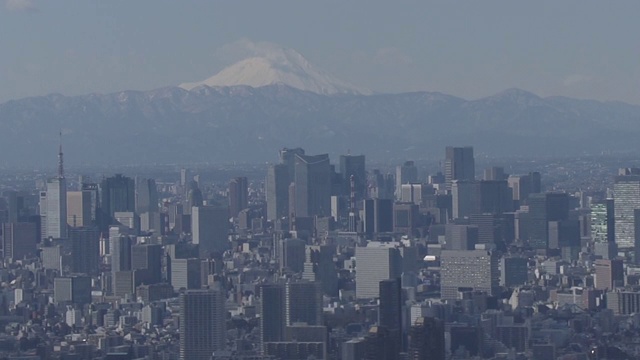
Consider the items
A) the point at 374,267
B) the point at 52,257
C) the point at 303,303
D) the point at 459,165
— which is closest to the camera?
the point at 303,303

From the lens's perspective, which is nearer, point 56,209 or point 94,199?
point 56,209

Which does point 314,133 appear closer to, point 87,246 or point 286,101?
point 286,101

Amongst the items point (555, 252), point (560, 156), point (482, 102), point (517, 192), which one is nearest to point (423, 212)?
point (517, 192)

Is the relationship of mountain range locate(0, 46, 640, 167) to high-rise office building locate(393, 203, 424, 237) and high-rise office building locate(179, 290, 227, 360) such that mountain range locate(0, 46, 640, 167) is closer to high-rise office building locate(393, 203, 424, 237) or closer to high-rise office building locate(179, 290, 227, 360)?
high-rise office building locate(393, 203, 424, 237)

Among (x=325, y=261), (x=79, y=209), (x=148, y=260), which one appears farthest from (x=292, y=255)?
(x=79, y=209)

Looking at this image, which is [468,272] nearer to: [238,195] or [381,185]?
[238,195]

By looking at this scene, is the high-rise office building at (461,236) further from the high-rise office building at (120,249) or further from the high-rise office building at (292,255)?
the high-rise office building at (120,249)

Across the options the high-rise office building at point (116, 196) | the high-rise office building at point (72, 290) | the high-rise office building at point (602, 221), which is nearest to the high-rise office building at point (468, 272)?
the high-rise office building at point (602, 221)
